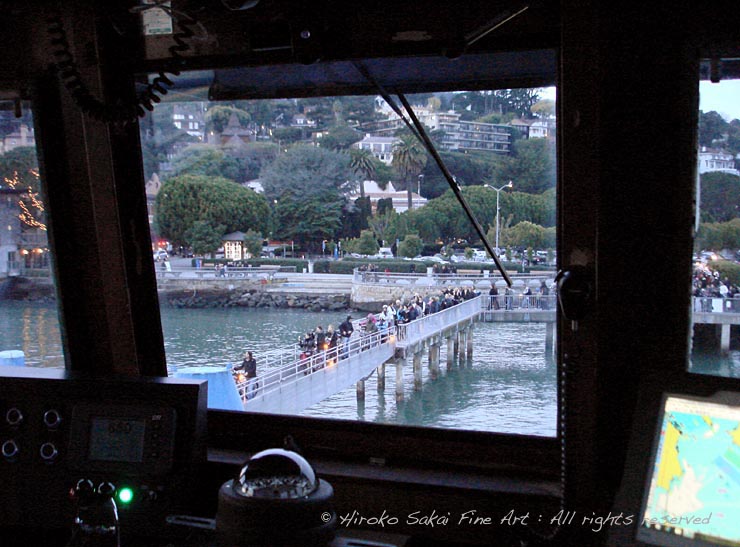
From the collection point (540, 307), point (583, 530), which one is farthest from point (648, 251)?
point (583, 530)

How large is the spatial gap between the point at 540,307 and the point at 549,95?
654 millimetres

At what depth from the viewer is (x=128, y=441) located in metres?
1.95

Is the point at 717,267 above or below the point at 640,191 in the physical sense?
below

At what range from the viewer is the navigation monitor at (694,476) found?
1394 mm

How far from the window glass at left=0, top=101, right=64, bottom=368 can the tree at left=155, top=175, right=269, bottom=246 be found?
443 mm

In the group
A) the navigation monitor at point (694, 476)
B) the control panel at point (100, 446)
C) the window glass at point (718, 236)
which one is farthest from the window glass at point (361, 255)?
the navigation monitor at point (694, 476)

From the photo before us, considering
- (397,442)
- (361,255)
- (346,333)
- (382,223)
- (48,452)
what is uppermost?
(382,223)

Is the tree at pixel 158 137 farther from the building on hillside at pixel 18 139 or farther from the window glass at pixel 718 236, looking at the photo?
the window glass at pixel 718 236

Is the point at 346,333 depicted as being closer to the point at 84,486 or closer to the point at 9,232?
the point at 84,486

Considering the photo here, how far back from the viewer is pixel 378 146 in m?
2.47

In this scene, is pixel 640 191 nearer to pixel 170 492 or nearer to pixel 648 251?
pixel 648 251

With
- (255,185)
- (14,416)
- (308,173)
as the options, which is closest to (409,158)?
(308,173)

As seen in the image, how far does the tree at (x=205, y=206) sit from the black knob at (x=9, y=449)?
93cm

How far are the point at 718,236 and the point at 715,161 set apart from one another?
0.68 ft
